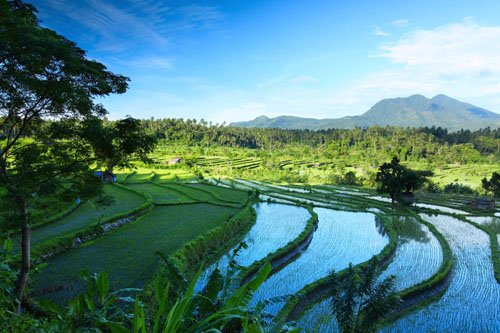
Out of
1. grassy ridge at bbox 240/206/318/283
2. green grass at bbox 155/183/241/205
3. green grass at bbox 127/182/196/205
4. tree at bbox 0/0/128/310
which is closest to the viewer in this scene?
tree at bbox 0/0/128/310

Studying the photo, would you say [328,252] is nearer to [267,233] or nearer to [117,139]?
[267,233]

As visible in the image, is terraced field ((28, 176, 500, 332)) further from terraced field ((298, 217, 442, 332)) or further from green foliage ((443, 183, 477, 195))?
green foliage ((443, 183, 477, 195))

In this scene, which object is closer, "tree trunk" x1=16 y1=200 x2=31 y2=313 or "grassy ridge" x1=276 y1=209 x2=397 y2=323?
"tree trunk" x1=16 y1=200 x2=31 y2=313

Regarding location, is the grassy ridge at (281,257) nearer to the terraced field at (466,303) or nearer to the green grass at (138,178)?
the terraced field at (466,303)

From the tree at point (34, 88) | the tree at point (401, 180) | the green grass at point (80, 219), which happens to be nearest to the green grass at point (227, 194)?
the green grass at point (80, 219)

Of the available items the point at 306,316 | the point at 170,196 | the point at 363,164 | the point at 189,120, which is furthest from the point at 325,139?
the point at 306,316

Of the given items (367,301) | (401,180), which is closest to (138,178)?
(401,180)

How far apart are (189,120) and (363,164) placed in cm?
5266

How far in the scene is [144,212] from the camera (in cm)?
2098

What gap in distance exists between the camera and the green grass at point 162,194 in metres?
25.3

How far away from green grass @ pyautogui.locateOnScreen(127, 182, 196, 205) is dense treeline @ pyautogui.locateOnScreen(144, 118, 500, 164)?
4454 cm

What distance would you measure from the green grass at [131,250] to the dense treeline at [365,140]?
182 feet

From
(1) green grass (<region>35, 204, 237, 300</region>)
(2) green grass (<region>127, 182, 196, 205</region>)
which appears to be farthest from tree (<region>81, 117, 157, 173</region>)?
(2) green grass (<region>127, 182, 196, 205</region>)

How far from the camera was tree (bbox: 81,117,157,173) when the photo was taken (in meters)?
8.19
